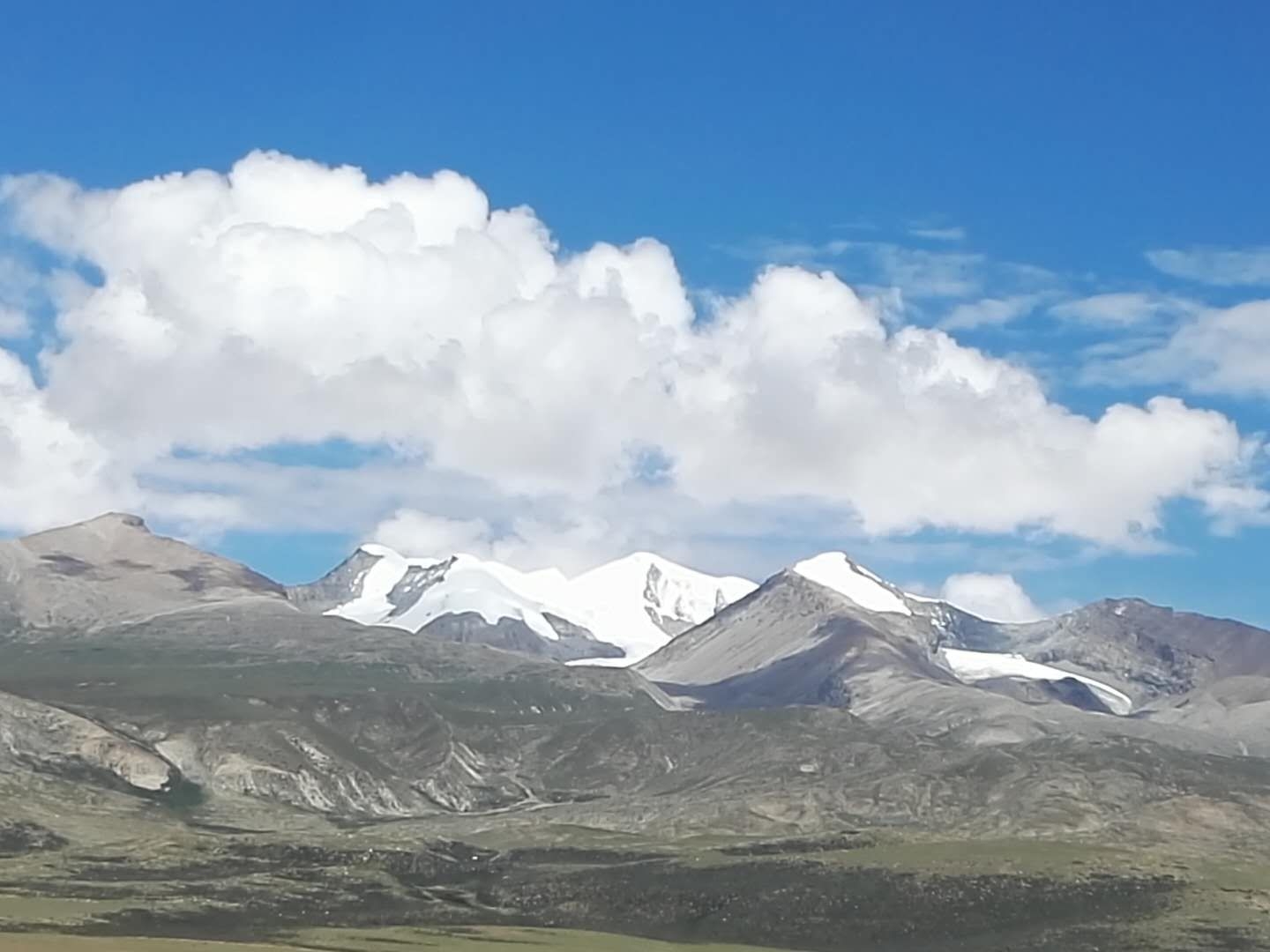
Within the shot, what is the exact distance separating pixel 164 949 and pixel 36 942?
492 inches

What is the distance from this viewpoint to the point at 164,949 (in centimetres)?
19788

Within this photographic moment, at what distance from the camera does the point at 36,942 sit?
634ft
